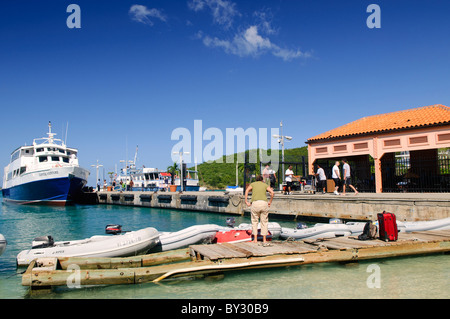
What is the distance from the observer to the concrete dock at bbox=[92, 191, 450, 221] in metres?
12.6

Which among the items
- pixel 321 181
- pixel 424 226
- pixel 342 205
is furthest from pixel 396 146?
Result: pixel 424 226

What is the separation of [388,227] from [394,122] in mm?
13972

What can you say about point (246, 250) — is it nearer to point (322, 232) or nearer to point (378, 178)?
point (322, 232)

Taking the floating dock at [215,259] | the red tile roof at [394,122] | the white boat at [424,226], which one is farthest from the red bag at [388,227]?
the red tile roof at [394,122]

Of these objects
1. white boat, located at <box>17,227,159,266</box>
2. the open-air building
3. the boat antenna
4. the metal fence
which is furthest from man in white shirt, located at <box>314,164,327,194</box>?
the boat antenna

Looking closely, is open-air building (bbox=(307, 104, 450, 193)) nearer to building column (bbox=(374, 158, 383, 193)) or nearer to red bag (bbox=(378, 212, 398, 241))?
building column (bbox=(374, 158, 383, 193))

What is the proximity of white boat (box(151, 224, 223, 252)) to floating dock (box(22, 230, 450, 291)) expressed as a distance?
3.78ft

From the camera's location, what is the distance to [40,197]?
122 feet

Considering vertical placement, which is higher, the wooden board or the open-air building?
the open-air building

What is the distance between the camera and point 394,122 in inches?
798

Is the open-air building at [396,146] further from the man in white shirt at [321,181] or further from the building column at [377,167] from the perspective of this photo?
the man in white shirt at [321,181]

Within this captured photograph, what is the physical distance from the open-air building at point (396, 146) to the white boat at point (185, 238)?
1251 centimetres
